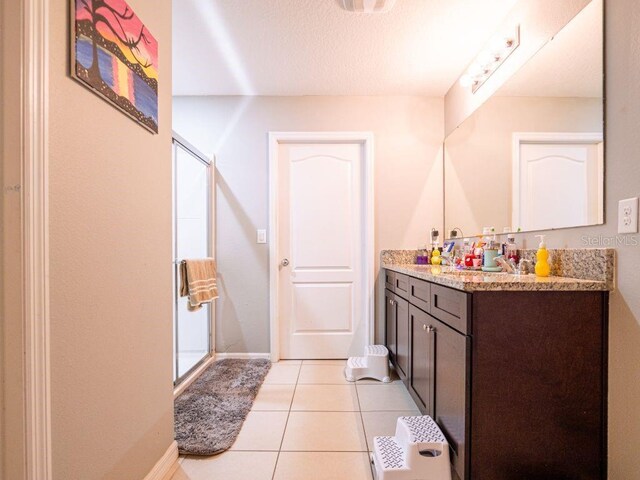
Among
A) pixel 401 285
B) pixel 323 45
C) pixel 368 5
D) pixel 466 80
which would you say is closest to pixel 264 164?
pixel 323 45

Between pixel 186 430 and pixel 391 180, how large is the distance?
2313mm

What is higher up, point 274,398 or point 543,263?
point 543,263

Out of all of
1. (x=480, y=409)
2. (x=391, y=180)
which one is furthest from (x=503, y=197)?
(x=480, y=409)

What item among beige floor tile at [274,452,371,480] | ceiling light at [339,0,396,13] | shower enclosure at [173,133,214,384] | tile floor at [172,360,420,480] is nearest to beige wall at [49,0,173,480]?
tile floor at [172,360,420,480]

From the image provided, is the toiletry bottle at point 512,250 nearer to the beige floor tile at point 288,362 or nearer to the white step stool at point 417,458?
the white step stool at point 417,458

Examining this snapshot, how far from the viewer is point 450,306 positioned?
131cm

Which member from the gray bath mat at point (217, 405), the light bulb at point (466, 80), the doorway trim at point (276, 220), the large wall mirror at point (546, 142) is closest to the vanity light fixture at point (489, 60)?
the light bulb at point (466, 80)

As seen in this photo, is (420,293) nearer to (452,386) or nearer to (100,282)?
(452,386)

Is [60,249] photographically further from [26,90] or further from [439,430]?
[439,430]

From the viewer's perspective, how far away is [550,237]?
4.93 feet

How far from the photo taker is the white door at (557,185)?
4.11ft

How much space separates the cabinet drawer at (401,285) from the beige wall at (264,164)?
513mm

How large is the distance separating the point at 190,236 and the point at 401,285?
1668 millimetres

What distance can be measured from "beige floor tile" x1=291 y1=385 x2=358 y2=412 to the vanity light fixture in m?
2.27
